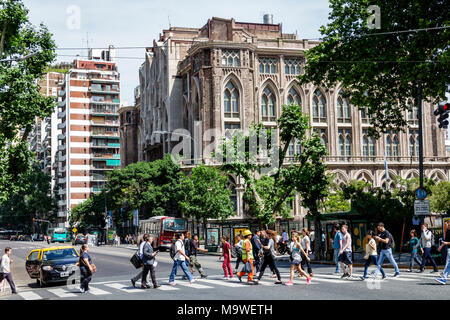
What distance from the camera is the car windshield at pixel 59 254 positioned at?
75.6 ft

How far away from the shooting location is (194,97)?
67.1 m

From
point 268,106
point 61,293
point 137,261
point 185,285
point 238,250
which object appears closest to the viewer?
point 137,261

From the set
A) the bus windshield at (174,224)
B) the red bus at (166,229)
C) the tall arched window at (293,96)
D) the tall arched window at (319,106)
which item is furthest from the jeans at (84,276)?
the tall arched window at (319,106)

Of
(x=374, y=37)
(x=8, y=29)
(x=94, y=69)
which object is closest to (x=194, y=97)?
(x=8, y=29)

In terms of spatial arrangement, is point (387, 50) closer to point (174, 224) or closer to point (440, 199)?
point (440, 199)

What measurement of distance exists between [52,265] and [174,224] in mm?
28664

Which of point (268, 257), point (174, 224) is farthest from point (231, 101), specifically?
point (268, 257)

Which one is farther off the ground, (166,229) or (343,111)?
(343,111)

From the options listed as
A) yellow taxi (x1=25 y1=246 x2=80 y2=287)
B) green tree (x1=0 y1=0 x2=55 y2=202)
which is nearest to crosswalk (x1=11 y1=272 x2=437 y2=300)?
yellow taxi (x1=25 y1=246 x2=80 y2=287)

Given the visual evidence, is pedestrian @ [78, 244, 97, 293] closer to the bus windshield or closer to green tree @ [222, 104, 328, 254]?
green tree @ [222, 104, 328, 254]

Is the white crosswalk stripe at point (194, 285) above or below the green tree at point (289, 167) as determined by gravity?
below

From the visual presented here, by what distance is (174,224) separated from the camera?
50.2 meters

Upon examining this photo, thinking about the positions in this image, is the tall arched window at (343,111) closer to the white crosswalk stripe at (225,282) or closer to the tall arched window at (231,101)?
the tall arched window at (231,101)

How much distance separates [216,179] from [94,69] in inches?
3075
